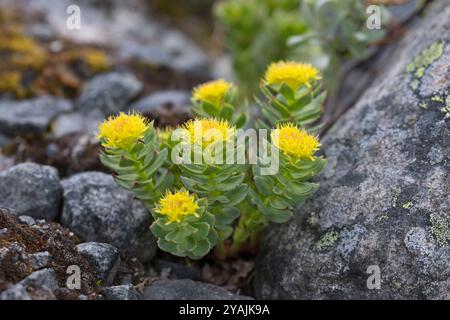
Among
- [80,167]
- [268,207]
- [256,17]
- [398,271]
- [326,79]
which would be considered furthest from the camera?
[256,17]

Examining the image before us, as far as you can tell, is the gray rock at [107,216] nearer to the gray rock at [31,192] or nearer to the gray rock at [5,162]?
the gray rock at [31,192]

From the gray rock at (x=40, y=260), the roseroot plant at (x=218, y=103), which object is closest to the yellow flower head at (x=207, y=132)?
the roseroot plant at (x=218, y=103)

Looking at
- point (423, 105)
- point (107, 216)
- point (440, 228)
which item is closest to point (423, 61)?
point (423, 105)

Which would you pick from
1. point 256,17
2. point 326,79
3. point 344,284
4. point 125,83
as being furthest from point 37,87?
point 344,284

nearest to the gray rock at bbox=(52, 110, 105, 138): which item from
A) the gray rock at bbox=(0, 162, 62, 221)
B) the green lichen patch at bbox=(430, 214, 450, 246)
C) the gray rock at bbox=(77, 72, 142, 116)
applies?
the gray rock at bbox=(77, 72, 142, 116)

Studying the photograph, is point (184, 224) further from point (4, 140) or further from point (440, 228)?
point (4, 140)

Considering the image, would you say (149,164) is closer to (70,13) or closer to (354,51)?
(354,51)

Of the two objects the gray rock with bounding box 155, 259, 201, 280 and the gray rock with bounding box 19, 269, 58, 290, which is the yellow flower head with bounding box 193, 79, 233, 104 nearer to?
the gray rock with bounding box 155, 259, 201, 280
